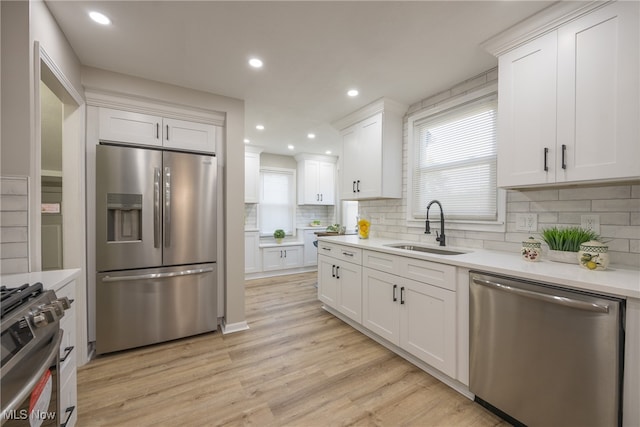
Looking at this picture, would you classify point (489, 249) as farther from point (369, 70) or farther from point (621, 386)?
point (369, 70)

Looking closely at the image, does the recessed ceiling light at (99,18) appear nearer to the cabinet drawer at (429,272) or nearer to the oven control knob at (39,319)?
the oven control knob at (39,319)

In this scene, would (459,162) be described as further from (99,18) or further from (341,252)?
(99,18)

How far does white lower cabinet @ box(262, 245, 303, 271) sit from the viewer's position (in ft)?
16.9

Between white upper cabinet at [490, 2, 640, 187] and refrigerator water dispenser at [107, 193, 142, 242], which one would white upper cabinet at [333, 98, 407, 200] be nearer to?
white upper cabinet at [490, 2, 640, 187]

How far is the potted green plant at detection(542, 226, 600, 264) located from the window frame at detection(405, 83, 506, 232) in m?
0.41

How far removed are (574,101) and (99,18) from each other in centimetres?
305

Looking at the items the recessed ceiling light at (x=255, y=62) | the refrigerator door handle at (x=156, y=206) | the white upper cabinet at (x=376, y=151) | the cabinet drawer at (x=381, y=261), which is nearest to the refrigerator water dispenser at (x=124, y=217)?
the refrigerator door handle at (x=156, y=206)

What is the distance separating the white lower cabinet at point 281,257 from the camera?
5141 mm

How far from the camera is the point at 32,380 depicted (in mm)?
879

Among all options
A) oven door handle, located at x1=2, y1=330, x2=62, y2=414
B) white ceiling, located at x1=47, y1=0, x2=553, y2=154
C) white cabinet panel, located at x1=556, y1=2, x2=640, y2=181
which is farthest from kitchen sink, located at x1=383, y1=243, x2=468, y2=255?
oven door handle, located at x1=2, y1=330, x2=62, y2=414

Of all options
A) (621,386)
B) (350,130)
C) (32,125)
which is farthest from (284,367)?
(350,130)

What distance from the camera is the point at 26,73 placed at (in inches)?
55.8

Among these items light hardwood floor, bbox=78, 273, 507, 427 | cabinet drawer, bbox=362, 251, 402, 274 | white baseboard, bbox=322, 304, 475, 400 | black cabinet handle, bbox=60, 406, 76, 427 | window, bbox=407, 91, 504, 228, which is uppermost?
window, bbox=407, 91, 504, 228

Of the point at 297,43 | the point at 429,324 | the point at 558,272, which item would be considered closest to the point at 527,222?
the point at 558,272
